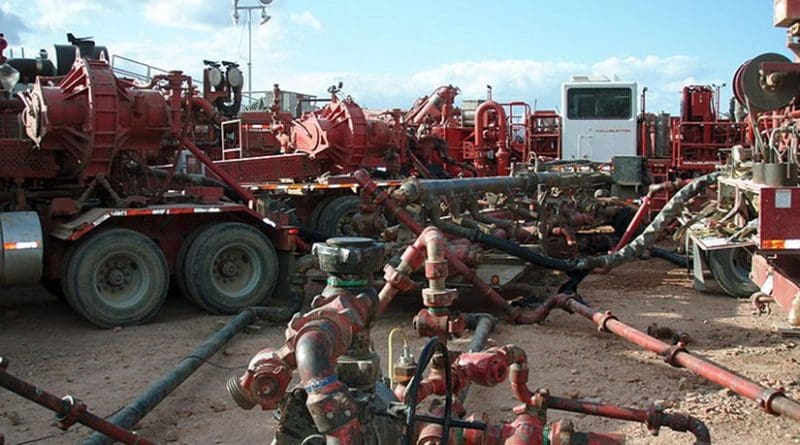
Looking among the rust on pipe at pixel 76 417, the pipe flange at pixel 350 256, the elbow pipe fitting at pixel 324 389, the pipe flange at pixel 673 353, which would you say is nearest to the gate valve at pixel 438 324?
the pipe flange at pixel 350 256

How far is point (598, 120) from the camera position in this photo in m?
16.0

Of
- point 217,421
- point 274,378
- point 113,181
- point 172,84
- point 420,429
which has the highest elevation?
point 172,84

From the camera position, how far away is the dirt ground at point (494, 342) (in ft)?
16.3

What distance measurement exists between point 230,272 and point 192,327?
2.69 feet

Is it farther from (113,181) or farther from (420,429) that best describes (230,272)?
(420,429)

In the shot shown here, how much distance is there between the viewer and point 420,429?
137 inches

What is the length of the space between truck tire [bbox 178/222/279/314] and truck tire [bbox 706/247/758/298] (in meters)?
4.52

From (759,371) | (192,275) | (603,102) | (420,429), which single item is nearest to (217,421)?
(420,429)

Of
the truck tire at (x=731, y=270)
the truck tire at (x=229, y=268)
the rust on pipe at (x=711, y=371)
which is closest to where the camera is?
the rust on pipe at (x=711, y=371)

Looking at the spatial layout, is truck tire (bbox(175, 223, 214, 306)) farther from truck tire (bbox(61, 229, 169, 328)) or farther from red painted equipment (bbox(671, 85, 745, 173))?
red painted equipment (bbox(671, 85, 745, 173))

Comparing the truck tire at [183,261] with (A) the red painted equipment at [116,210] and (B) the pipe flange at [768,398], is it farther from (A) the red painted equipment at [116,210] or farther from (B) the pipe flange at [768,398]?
(B) the pipe flange at [768,398]

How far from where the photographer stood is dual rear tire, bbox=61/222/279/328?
7.62 meters

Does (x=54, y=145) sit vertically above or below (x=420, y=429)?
above

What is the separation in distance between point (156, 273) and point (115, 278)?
0.37 metres
